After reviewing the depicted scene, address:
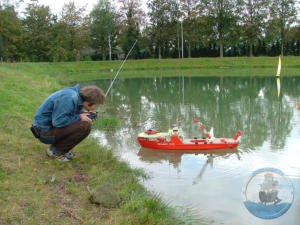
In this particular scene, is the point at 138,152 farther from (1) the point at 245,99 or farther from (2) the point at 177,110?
(1) the point at 245,99

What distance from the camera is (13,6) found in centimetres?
4088

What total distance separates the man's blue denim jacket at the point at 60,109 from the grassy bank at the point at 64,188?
0.59 metres

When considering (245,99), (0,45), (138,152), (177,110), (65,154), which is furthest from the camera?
(0,45)

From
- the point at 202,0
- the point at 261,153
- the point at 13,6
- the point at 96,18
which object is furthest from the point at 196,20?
the point at 261,153

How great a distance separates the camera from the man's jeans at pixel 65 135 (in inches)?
175

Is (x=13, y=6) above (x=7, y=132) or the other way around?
above

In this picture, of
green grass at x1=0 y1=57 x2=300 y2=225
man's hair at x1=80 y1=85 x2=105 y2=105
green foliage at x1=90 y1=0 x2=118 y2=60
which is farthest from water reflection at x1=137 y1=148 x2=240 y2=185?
green foliage at x1=90 y1=0 x2=118 y2=60

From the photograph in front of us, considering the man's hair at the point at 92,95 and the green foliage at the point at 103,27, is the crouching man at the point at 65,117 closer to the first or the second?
the man's hair at the point at 92,95

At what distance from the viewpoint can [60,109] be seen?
168 inches

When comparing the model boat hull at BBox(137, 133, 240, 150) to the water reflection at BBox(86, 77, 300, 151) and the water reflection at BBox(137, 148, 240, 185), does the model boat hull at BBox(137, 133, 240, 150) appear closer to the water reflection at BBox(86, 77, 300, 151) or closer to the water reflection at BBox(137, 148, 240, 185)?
the water reflection at BBox(137, 148, 240, 185)

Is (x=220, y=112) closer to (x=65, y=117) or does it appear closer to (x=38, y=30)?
(x=65, y=117)

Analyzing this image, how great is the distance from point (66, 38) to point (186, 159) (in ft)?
135

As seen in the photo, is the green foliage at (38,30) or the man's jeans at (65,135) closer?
the man's jeans at (65,135)

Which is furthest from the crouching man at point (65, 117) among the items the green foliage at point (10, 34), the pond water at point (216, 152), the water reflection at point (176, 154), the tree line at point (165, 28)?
the tree line at point (165, 28)
